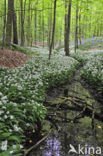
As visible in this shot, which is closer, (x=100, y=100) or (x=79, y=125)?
(x=79, y=125)

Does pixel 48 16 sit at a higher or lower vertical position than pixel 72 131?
higher

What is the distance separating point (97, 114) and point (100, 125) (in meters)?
0.68

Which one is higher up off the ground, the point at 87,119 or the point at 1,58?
the point at 1,58

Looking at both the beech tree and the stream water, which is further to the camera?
the beech tree

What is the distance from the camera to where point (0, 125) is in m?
3.36

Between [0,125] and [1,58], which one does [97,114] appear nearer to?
[0,125]

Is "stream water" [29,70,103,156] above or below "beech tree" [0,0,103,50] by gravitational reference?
below

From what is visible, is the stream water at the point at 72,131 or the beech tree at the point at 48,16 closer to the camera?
the stream water at the point at 72,131

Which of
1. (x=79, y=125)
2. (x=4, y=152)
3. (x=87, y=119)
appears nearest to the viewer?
(x=4, y=152)

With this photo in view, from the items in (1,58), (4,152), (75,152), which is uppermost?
(1,58)

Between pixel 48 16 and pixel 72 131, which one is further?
pixel 48 16

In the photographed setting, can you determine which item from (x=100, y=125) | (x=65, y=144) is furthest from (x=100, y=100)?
(x=65, y=144)

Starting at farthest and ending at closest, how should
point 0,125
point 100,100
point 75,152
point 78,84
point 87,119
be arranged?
point 78,84, point 100,100, point 87,119, point 75,152, point 0,125

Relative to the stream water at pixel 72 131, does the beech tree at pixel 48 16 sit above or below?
above
